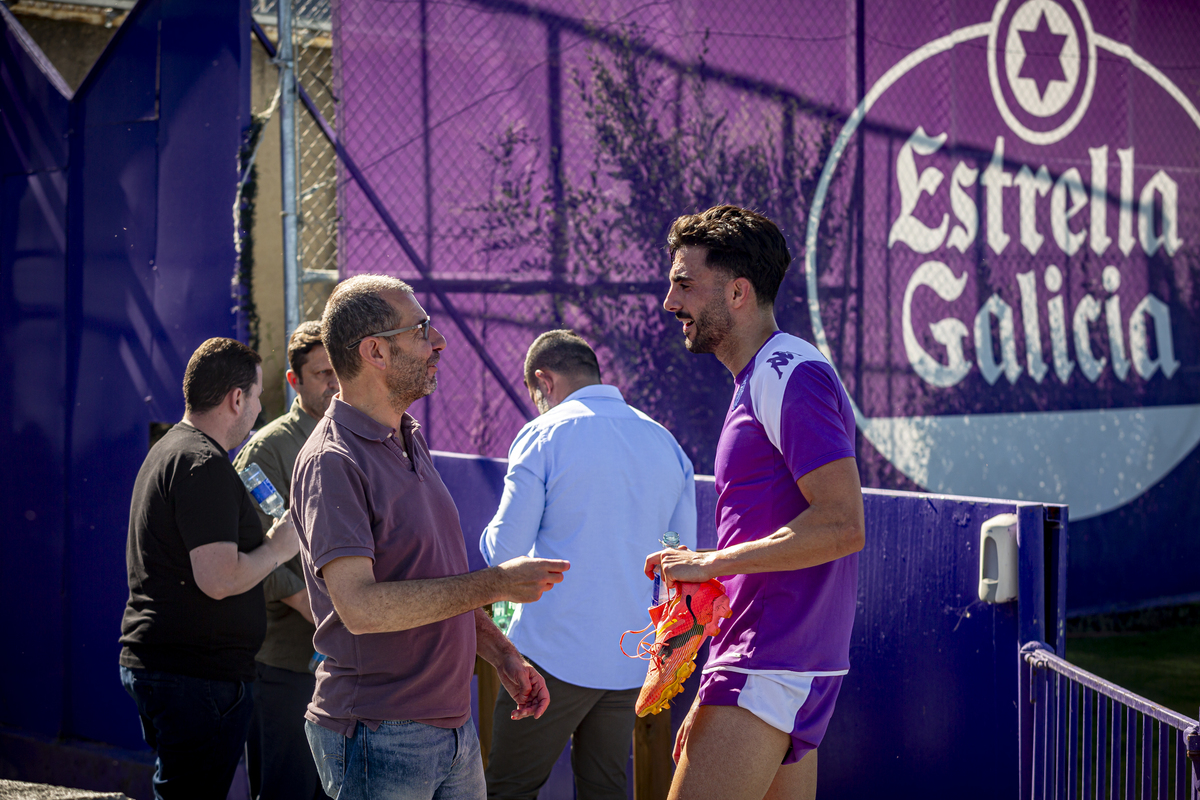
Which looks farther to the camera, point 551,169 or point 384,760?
point 551,169

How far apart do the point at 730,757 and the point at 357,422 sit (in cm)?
116

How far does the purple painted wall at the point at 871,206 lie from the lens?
20.1ft

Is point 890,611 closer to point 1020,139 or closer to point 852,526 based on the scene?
point 852,526

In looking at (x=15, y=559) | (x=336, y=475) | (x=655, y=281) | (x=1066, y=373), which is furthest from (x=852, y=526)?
(x=1066, y=373)

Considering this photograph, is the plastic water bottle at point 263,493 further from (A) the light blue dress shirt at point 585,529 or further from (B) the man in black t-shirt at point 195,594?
(A) the light blue dress shirt at point 585,529

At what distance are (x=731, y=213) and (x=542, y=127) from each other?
12.6 ft

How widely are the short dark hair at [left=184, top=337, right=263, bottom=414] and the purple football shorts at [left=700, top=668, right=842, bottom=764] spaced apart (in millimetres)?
1930

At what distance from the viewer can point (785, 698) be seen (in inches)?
97.8

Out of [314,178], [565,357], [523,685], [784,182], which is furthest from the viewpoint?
[784,182]

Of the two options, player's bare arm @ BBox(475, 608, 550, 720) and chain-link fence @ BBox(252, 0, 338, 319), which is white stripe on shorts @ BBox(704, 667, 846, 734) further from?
chain-link fence @ BBox(252, 0, 338, 319)

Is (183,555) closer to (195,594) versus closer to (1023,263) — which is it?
(195,594)

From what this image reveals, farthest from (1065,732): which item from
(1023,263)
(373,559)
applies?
(1023,263)

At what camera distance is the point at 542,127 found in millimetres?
6344

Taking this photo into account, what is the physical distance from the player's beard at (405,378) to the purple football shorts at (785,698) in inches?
38.6
